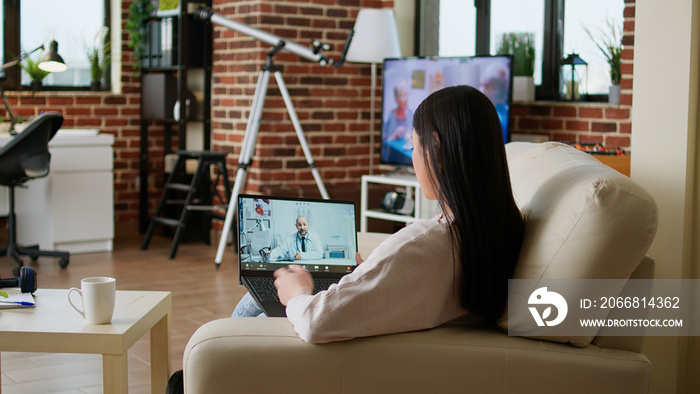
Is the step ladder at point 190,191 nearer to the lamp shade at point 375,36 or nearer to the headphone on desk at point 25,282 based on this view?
the lamp shade at point 375,36

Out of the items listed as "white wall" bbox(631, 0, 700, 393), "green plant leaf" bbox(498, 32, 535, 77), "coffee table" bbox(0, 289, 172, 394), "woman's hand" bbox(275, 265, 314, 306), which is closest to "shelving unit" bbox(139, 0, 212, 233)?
"green plant leaf" bbox(498, 32, 535, 77)

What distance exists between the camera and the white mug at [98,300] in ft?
6.67

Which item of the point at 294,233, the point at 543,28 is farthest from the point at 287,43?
the point at 294,233

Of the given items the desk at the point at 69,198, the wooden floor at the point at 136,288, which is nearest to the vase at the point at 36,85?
the desk at the point at 69,198

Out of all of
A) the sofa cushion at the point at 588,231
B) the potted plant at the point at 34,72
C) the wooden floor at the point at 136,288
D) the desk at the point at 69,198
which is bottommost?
the wooden floor at the point at 136,288

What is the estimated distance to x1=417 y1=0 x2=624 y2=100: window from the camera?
447 centimetres

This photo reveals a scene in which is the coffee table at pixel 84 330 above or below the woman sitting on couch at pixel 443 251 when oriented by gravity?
below

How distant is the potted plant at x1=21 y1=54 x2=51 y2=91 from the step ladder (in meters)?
1.09

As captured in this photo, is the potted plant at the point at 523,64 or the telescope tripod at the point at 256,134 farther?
the telescope tripod at the point at 256,134

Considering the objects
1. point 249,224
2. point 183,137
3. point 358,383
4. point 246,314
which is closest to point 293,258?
point 249,224

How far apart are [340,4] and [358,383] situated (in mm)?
4304

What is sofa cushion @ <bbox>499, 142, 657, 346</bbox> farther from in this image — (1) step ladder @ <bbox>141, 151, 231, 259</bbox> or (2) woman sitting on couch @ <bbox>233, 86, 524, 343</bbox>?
(1) step ladder @ <bbox>141, 151, 231, 259</bbox>

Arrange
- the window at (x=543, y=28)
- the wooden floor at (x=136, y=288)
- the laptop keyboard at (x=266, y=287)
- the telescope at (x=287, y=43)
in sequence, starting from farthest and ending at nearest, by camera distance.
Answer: the telescope at (x=287, y=43) < the window at (x=543, y=28) < the wooden floor at (x=136, y=288) < the laptop keyboard at (x=266, y=287)

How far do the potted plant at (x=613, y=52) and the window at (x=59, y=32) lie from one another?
11.7ft
